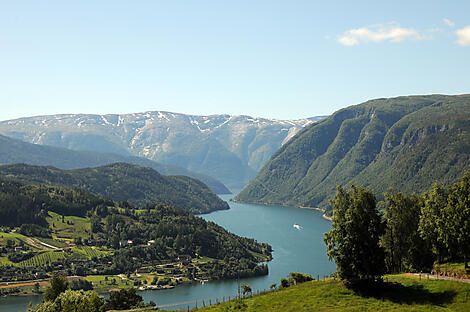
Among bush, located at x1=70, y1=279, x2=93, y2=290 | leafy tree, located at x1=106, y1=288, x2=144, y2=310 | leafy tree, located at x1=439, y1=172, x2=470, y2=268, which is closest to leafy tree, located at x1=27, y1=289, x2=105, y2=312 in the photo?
leafy tree, located at x1=106, y1=288, x2=144, y2=310

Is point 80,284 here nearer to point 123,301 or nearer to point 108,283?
point 108,283

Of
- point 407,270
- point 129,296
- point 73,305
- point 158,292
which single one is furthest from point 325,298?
point 158,292

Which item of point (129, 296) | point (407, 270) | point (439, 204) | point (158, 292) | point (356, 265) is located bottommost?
point (158, 292)

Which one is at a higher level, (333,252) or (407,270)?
(333,252)

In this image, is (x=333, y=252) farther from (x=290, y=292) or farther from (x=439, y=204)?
(x=439, y=204)

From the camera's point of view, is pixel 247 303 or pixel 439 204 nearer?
pixel 247 303
